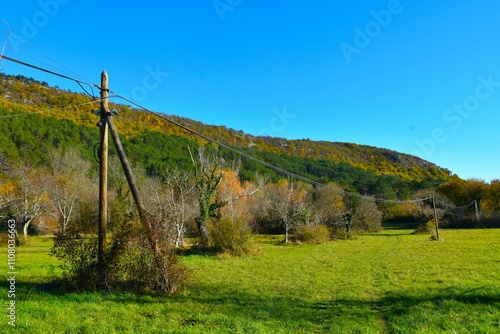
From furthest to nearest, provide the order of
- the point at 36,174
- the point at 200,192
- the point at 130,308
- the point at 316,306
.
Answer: the point at 36,174, the point at 200,192, the point at 316,306, the point at 130,308

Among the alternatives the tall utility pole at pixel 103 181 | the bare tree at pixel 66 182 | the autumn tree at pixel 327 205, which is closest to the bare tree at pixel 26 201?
the bare tree at pixel 66 182

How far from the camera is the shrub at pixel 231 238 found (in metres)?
22.4

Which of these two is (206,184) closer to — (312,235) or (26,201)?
(312,235)

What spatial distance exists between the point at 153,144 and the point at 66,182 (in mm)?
39784

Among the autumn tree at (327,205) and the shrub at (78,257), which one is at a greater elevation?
the autumn tree at (327,205)

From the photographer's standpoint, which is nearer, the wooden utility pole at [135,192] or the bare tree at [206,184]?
the wooden utility pole at [135,192]

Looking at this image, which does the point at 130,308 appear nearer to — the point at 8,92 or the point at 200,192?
the point at 200,192

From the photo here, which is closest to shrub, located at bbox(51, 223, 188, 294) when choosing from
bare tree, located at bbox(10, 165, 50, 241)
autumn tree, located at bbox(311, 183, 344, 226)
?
bare tree, located at bbox(10, 165, 50, 241)

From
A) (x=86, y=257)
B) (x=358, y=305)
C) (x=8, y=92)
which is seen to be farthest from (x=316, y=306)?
(x=8, y=92)

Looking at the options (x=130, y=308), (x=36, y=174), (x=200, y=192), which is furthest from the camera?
(x=36, y=174)

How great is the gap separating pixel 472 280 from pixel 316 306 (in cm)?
666

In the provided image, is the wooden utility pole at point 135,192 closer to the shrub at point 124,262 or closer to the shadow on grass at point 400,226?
the shrub at point 124,262

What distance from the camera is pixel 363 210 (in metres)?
52.0

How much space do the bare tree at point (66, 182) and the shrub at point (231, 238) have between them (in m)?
18.8
